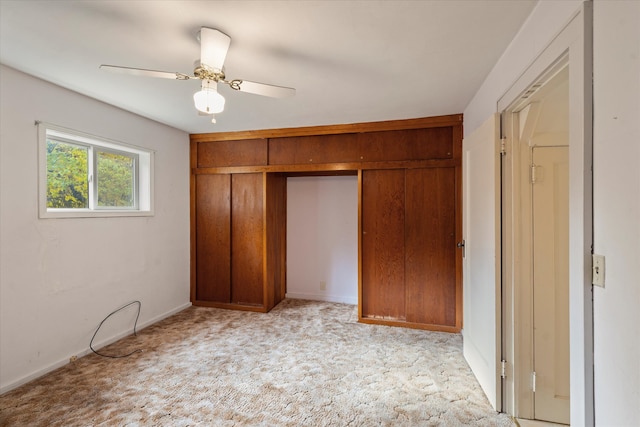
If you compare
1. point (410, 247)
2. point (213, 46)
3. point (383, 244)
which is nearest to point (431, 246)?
point (410, 247)

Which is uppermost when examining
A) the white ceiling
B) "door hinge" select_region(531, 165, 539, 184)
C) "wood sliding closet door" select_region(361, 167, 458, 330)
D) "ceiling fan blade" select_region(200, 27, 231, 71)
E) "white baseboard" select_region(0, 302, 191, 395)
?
the white ceiling

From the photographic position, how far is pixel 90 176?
2.80m

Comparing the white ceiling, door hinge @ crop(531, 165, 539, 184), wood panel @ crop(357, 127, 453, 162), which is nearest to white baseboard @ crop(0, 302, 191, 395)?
the white ceiling

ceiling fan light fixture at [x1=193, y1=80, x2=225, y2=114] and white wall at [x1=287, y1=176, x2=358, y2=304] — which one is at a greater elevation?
ceiling fan light fixture at [x1=193, y1=80, x2=225, y2=114]

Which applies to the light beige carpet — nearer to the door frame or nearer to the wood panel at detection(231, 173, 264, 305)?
the wood panel at detection(231, 173, 264, 305)

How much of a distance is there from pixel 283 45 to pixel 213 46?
0.41 m

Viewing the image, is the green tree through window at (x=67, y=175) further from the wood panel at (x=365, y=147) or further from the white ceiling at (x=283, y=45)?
the wood panel at (x=365, y=147)

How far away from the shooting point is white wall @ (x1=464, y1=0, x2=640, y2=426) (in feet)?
2.64

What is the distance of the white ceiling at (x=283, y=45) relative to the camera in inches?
57.2

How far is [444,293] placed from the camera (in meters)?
3.17

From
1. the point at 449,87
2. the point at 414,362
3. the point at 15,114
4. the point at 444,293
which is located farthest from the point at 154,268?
the point at 449,87

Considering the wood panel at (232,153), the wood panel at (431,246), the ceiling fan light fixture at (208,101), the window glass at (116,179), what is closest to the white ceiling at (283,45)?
the ceiling fan light fixture at (208,101)

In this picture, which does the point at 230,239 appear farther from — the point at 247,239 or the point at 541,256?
the point at 541,256

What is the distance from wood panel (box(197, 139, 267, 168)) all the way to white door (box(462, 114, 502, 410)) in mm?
2389
